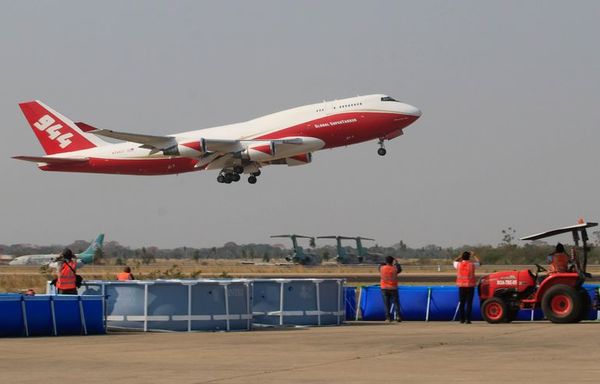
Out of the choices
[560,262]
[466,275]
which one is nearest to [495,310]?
[466,275]

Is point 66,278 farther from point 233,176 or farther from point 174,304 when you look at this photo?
point 233,176

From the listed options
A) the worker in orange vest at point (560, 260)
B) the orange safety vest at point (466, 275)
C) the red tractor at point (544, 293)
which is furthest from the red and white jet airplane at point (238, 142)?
the worker in orange vest at point (560, 260)

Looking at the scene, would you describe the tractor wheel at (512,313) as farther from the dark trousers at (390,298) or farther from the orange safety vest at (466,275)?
the dark trousers at (390,298)

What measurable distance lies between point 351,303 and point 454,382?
15505 mm

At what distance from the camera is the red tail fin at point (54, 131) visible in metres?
62.2

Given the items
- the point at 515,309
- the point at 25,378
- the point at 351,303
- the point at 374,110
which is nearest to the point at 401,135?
the point at 374,110

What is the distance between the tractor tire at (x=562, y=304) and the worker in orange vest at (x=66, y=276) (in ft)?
32.0

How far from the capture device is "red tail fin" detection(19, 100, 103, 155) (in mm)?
62219

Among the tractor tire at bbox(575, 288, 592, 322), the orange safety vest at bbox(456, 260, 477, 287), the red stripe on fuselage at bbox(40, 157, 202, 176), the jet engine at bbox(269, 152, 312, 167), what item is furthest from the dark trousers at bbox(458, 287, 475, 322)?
the red stripe on fuselage at bbox(40, 157, 202, 176)

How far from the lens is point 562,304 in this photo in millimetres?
23297

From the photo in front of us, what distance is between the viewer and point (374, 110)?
54.1 metres

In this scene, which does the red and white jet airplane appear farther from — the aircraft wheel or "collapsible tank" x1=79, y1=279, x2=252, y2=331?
"collapsible tank" x1=79, y1=279, x2=252, y2=331

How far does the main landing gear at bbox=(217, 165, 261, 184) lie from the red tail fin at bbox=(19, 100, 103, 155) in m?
8.07

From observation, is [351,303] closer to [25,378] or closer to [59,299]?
[59,299]
